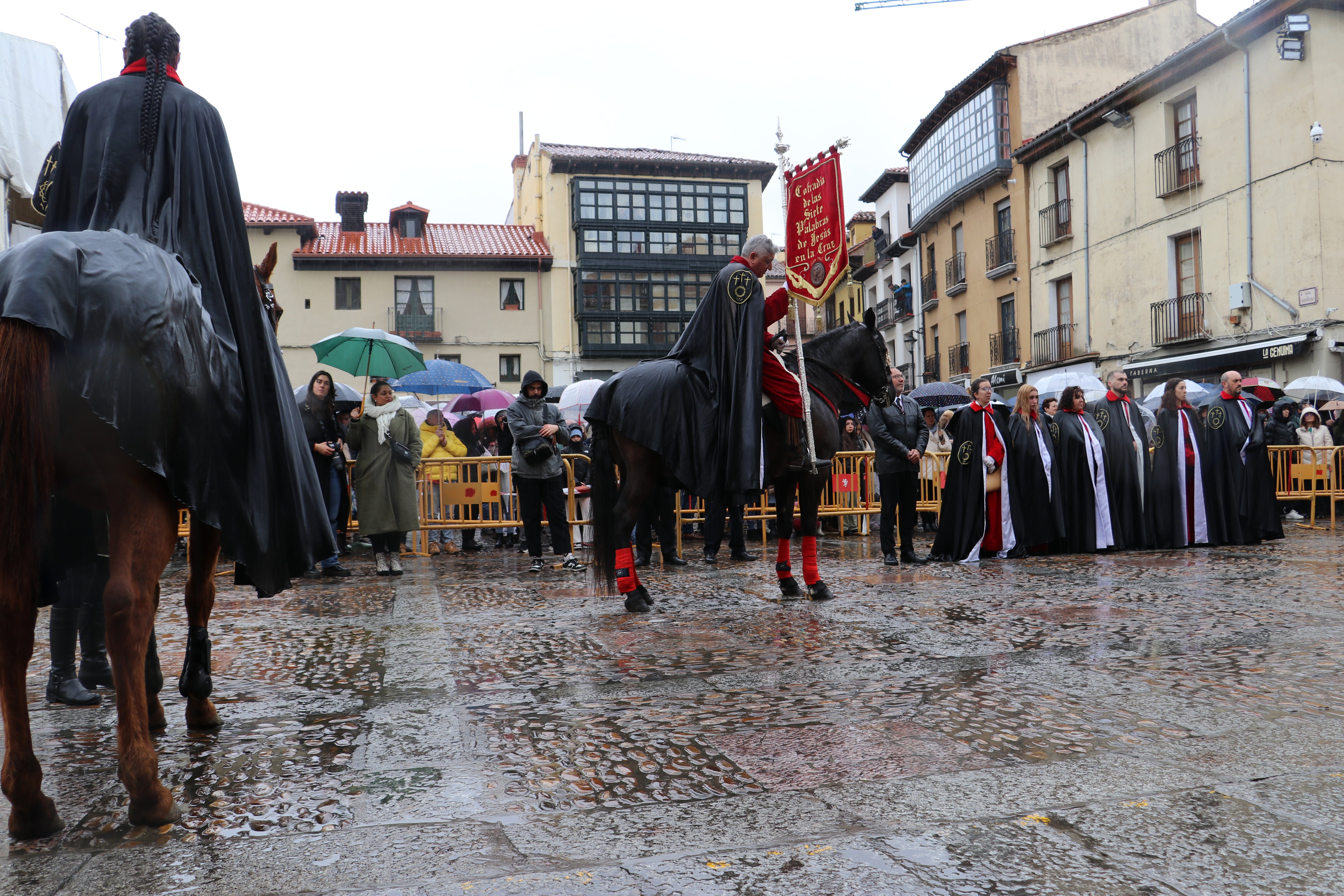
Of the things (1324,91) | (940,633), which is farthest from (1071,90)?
A: (940,633)

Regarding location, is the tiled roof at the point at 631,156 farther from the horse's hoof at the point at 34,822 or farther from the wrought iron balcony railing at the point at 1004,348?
the horse's hoof at the point at 34,822

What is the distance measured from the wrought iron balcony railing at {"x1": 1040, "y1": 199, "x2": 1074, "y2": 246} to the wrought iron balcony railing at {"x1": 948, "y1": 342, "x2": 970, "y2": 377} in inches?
235

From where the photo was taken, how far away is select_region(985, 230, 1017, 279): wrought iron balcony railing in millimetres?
31656

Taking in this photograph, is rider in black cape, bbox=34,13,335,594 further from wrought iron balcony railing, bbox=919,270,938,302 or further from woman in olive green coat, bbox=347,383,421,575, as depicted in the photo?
wrought iron balcony railing, bbox=919,270,938,302

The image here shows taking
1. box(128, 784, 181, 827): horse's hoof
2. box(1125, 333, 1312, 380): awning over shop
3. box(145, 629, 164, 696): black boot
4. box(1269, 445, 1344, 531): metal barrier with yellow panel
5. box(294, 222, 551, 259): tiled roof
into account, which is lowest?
box(128, 784, 181, 827): horse's hoof

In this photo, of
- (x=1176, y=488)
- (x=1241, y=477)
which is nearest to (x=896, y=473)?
(x=1176, y=488)

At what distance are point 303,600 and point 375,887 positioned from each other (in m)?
6.09

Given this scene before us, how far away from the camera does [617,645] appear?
18.2 ft

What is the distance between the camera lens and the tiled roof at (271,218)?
137ft

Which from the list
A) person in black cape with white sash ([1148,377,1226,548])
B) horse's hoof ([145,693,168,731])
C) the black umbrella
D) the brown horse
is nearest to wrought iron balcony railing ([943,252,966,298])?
the black umbrella

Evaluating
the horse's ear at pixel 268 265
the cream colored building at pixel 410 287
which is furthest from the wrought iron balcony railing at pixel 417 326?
the horse's ear at pixel 268 265

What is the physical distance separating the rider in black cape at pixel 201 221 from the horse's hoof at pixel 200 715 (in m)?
0.76

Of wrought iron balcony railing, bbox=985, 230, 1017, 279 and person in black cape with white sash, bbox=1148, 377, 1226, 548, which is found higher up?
wrought iron balcony railing, bbox=985, 230, 1017, 279

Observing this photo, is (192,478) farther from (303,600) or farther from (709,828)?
(303,600)
